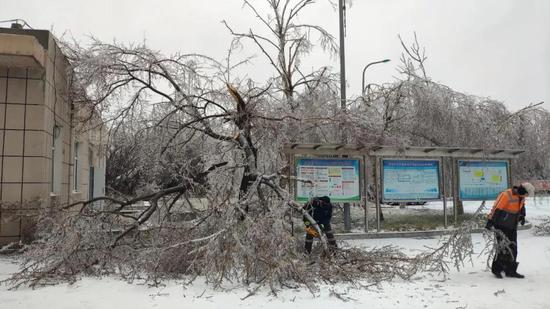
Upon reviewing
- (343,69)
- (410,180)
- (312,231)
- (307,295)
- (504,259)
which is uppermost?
(343,69)

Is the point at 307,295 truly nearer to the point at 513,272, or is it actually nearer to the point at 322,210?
the point at 322,210

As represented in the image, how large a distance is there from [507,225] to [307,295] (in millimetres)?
3471

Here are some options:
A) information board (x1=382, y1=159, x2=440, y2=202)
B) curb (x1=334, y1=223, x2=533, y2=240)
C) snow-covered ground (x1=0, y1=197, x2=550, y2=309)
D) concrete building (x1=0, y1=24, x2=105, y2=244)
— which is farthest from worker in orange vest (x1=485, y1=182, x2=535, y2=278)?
concrete building (x1=0, y1=24, x2=105, y2=244)

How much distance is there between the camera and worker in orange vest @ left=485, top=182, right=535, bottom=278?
7.68 m

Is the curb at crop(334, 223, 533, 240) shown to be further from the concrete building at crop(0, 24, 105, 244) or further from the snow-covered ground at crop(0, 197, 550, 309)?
the concrete building at crop(0, 24, 105, 244)

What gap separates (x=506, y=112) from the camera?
1770cm

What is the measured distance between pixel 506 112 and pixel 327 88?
6288mm

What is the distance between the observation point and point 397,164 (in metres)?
13.2

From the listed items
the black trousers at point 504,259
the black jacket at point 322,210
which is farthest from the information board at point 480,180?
the black trousers at point 504,259

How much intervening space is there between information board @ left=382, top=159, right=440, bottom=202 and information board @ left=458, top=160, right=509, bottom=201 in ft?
3.43

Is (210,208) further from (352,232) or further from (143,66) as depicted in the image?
(352,232)

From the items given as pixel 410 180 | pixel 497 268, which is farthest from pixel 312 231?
pixel 410 180

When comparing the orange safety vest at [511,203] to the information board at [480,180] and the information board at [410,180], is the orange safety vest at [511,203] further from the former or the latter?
the information board at [480,180]

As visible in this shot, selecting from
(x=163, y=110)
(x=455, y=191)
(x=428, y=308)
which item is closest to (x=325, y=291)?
(x=428, y=308)
